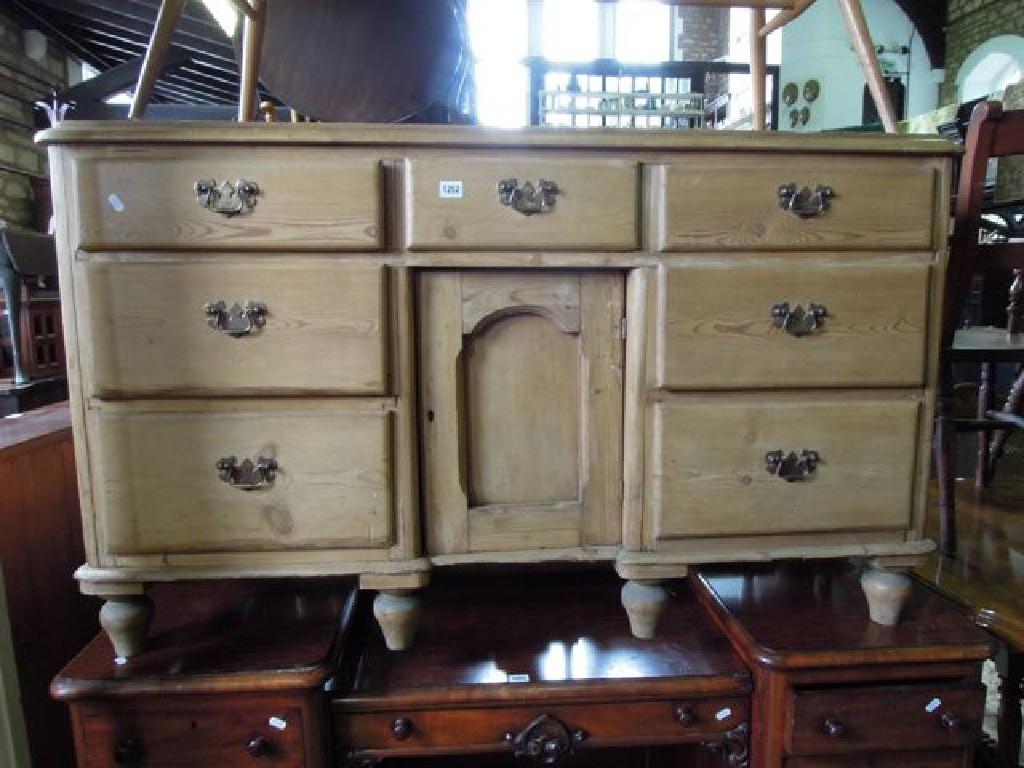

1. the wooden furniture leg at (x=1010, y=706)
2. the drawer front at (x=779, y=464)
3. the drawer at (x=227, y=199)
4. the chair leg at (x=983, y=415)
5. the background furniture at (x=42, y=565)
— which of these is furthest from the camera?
the chair leg at (x=983, y=415)

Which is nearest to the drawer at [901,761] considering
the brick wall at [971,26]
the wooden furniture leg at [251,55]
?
the wooden furniture leg at [251,55]

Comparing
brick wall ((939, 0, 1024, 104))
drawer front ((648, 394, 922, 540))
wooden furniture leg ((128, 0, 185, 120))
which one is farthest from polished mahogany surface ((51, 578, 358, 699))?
brick wall ((939, 0, 1024, 104))

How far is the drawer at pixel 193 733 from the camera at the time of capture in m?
1.02

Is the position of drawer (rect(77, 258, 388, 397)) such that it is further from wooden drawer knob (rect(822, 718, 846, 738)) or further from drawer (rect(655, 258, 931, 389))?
A: wooden drawer knob (rect(822, 718, 846, 738))

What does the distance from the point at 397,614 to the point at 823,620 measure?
0.74 metres

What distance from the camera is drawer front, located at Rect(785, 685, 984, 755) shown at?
1.07 m

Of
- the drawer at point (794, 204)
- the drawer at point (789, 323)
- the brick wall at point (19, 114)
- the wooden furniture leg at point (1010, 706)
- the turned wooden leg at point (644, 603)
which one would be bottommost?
the wooden furniture leg at point (1010, 706)

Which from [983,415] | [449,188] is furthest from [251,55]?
[983,415]

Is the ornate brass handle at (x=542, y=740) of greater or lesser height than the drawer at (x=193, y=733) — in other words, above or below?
below

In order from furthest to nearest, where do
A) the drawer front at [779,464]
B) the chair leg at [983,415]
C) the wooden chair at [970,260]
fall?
1. the chair leg at [983,415]
2. the wooden chair at [970,260]
3. the drawer front at [779,464]

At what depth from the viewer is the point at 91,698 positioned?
39.8 inches

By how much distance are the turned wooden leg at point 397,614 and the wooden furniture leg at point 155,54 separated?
87cm

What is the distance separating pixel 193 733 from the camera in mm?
1035

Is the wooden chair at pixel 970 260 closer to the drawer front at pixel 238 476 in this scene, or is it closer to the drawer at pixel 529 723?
the drawer at pixel 529 723
